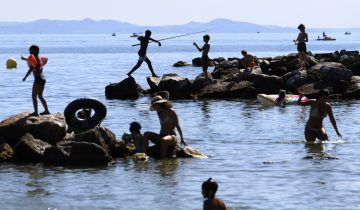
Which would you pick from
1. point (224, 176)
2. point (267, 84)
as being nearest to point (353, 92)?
point (267, 84)

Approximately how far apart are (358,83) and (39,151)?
68.4ft

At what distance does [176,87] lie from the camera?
3966cm

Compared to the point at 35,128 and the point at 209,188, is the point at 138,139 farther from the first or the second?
the point at 209,188

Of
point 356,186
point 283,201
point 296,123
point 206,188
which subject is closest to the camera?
point 206,188

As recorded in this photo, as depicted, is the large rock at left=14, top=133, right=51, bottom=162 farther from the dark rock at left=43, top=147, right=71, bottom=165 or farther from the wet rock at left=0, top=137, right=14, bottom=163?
the dark rock at left=43, top=147, right=71, bottom=165

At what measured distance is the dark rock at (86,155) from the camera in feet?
66.9

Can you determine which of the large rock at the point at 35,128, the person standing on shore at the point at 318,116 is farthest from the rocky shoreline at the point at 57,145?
the person standing on shore at the point at 318,116

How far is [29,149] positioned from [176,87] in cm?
1923

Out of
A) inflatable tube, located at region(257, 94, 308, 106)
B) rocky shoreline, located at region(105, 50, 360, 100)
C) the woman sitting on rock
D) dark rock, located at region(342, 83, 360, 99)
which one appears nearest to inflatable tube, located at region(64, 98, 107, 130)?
the woman sitting on rock

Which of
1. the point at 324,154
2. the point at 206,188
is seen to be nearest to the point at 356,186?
the point at 324,154

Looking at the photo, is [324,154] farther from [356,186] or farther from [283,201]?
[283,201]

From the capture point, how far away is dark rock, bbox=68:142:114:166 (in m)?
20.4

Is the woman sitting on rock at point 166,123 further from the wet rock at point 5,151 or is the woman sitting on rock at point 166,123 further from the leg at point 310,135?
the leg at point 310,135

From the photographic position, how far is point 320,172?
763 inches
